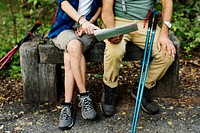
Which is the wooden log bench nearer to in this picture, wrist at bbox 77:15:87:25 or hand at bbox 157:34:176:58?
hand at bbox 157:34:176:58

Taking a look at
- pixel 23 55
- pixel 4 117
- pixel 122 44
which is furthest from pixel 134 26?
pixel 4 117

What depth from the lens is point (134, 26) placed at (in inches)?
139

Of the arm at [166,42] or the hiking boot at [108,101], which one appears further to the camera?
the hiking boot at [108,101]

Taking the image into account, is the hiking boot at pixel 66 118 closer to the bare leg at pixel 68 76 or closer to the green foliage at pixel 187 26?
the bare leg at pixel 68 76

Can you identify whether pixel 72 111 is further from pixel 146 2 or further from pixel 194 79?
pixel 194 79

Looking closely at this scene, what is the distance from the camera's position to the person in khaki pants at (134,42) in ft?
13.1

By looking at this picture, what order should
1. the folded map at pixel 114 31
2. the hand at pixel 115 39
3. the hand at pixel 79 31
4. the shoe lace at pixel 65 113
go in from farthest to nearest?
the hand at pixel 79 31 → the shoe lace at pixel 65 113 → the hand at pixel 115 39 → the folded map at pixel 114 31

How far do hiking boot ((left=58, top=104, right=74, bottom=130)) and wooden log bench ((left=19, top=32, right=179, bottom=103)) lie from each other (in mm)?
496

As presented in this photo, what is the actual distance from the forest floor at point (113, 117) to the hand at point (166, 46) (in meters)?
0.65

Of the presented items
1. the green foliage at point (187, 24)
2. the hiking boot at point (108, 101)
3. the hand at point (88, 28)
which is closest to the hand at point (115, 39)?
the hand at point (88, 28)

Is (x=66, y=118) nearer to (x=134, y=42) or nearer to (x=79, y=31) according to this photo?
(x=79, y=31)

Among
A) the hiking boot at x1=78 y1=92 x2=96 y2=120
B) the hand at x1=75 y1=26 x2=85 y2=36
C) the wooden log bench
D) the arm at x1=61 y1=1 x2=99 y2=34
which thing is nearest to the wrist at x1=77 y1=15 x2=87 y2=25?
the arm at x1=61 y1=1 x2=99 y2=34

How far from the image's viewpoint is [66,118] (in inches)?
156

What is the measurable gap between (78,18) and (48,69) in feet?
2.41
